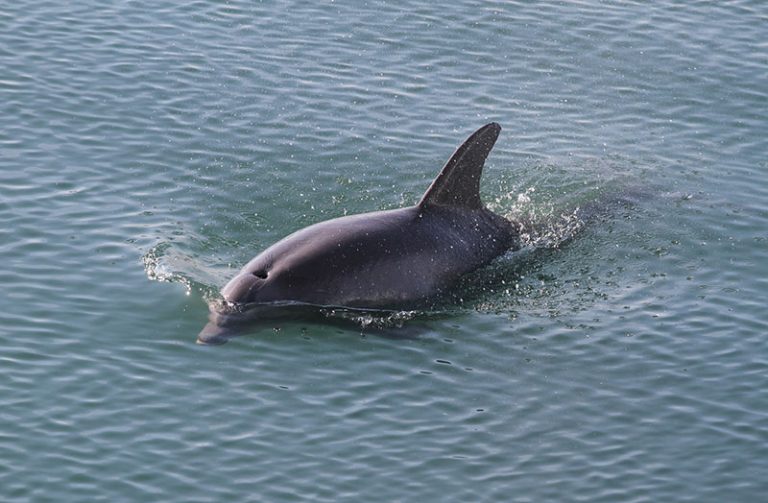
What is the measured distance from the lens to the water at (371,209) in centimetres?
1600

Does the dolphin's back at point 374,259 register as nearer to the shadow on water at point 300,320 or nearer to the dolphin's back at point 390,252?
the dolphin's back at point 390,252

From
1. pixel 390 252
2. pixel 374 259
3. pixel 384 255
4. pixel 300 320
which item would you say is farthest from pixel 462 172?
pixel 300 320

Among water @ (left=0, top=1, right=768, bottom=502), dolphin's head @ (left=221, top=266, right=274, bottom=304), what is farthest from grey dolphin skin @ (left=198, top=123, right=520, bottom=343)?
water @ (left=0, top=1, right=768, bottom=502)

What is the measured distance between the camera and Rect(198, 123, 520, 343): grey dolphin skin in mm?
18953

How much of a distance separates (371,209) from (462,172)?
2.45 metres

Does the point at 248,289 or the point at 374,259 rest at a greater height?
the point at 374,259

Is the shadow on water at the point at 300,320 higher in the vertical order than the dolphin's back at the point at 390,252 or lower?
lower

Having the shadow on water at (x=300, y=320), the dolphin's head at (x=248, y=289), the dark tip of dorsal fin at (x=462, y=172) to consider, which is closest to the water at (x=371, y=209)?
the shadow on water at (x=300, y=320)

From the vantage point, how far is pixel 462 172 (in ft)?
66.6

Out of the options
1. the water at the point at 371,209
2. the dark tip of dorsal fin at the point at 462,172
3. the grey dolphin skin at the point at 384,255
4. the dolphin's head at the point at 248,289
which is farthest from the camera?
the dark tip of dorsal fin at the point at 462,172

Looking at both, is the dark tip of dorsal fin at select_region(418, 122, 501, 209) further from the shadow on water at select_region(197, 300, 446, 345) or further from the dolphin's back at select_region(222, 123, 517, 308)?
the shadow on water at select_region(197, 300, 446, 345)

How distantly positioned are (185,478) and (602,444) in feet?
14.9

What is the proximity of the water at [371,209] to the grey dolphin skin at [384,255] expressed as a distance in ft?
1.43

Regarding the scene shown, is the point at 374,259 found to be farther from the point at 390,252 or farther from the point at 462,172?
the point at 462,172
